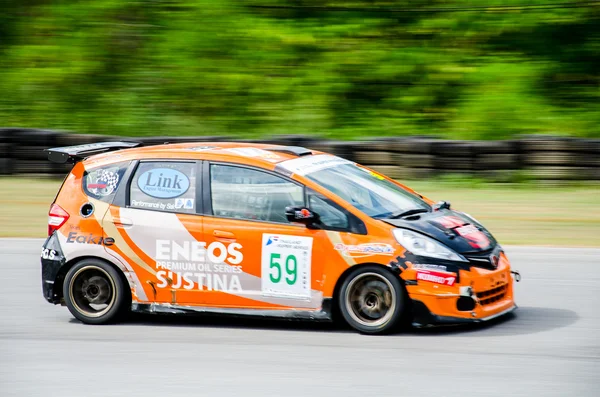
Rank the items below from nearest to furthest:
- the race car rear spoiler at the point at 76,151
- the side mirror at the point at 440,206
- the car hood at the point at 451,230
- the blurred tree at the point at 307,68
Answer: the car hood at the point at 451,230 < the side mirror at the point at 440,206 < the race car rear spoiler at the point at 76,151 < the blurred tree at the point at 307,68

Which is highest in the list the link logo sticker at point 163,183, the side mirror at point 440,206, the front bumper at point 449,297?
the link logo sticker at point 163,183

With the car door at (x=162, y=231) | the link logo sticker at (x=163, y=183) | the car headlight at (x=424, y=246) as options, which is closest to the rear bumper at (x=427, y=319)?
the car headlight at (x=424, y=246)

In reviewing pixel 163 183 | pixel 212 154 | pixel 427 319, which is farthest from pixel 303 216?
pixel 163 183

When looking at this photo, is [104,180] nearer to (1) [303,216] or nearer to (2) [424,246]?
(1) [303,216]

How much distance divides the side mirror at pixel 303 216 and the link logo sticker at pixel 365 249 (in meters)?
0.30

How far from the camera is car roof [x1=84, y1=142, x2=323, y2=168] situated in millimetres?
7633

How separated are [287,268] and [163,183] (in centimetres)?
133

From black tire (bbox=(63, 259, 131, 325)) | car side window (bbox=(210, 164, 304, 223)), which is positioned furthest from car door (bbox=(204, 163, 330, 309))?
black tire (bbox=(63, 259, 131, 325))

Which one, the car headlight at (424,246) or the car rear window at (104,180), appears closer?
the car headlight at (424,246)

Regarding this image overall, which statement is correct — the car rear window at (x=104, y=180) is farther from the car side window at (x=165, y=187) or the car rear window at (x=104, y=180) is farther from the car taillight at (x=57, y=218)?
the car taillight at (x=57, y=218)

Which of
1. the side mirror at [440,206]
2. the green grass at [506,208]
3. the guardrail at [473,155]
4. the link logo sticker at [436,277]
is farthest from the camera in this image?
the guardrail at [473,155]

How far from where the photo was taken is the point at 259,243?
7262 mm

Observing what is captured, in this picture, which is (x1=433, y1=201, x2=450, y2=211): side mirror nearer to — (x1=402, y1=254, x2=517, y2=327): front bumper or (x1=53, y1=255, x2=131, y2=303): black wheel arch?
(x1=402, y1=254, x2=517, y2=327): front bumper

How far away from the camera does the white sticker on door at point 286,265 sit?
281 inches
